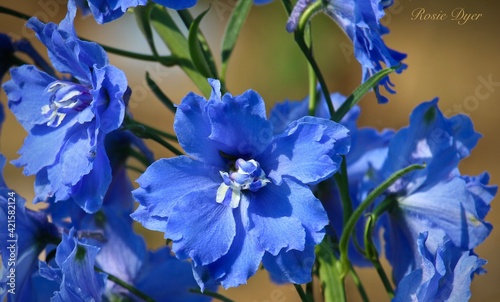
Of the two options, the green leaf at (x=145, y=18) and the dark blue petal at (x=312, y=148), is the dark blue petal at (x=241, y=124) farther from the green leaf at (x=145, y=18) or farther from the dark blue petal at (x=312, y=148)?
the green leaf at (x=145, y=18)

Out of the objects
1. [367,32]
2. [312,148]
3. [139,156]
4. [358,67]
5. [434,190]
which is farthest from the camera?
[358,67]

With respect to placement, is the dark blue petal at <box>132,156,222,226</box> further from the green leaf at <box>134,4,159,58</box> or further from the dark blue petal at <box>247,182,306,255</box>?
the green leaf at <box>134,4,159,58</box>

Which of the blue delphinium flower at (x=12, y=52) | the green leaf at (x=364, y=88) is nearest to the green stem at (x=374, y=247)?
the green leaf at (x=364, y=88)

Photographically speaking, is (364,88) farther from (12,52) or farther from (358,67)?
(358,67)

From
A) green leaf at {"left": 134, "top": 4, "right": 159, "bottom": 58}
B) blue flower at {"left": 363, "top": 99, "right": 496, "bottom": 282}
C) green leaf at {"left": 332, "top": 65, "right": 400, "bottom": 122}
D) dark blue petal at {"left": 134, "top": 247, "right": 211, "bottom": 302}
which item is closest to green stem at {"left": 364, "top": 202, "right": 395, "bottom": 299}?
blue flower at {"left": 363, "top": 99, "right": 496, "bottom": 282}

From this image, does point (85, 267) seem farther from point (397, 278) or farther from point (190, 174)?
point (397, 278)

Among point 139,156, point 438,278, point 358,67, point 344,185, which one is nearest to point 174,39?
point 139,156
